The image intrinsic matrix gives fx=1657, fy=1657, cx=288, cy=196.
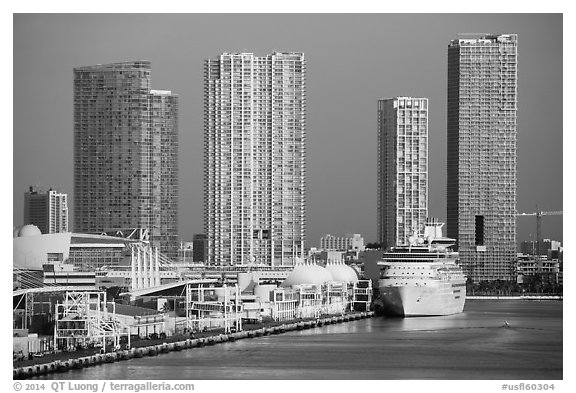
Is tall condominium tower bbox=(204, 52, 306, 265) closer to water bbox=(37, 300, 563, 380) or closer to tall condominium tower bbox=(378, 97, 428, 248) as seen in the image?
tall condominium tower bbox=(378, 97, 428, 248)

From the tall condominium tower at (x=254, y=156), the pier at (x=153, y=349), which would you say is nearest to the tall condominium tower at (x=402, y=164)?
the tall condominium tower at (x=254, y=156)

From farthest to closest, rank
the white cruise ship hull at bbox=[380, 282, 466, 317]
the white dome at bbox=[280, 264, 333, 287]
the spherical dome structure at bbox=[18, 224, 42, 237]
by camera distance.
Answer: the white dome at bbox=[280, 264, 333, 287]
the spherical dome structure at bbox=[18, 224, 42, 237]
the white cruise ship hull at bbox=[380, 282, 466, 317]

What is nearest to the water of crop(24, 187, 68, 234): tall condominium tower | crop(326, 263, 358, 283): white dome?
crop(326, 263, 358, 283): white dome

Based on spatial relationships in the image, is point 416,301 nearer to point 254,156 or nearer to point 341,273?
point 341,273

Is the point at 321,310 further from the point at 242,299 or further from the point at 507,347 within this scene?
the point at 507,347

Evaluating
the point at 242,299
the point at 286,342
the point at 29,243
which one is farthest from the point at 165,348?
the point at 29,243
